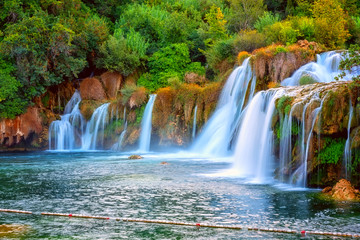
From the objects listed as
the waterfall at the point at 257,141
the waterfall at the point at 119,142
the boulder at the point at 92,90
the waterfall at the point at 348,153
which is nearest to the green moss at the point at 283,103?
the waterfall at the point at 257,141

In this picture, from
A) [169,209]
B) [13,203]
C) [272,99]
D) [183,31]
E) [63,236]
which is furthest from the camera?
[183,31]

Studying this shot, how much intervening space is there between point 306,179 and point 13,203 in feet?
33.1

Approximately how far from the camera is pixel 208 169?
22.8m

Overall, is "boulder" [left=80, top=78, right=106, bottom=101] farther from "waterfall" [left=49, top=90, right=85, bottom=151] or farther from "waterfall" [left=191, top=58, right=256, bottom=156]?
"waterfall" [left=191, top=58, right=256, bottom=156]

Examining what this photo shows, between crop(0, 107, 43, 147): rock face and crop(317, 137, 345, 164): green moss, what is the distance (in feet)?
85.3

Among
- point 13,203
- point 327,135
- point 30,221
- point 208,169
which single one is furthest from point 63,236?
point 208,169

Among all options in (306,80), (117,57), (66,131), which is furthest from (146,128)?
(306,80)

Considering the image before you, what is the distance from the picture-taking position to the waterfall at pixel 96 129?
123 feet

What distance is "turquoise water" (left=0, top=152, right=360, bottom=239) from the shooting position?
38.9ft

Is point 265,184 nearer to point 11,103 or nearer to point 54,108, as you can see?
point 11,103

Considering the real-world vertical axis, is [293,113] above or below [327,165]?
above

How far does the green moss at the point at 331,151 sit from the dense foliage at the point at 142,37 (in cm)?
1811

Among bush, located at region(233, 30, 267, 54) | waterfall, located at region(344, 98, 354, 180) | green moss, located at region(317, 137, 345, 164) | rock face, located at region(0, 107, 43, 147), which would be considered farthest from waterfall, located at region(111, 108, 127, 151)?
waterfall, located at region(344, 98, 354, 180)

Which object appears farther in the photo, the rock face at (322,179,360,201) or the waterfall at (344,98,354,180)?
the waterfall at (344,98,354,180)
